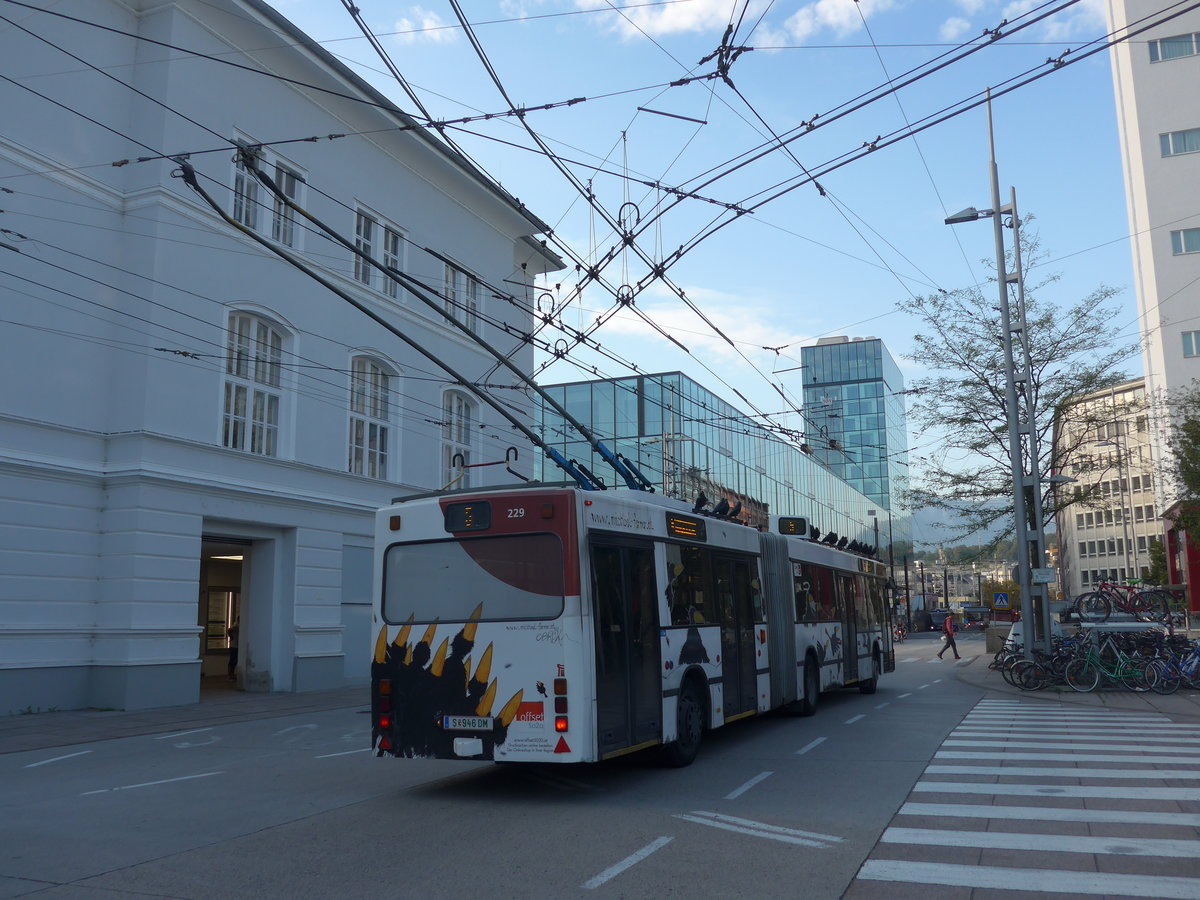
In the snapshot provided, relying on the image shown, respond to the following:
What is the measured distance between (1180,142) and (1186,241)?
5338mm

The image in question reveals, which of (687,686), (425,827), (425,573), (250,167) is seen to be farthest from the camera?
(687,686)

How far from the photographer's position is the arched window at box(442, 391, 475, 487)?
3017cm

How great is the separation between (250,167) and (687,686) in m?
7.17

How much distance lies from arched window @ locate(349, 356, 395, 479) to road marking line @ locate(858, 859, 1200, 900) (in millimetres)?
21283

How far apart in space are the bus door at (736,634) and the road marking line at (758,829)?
4407 millimetres

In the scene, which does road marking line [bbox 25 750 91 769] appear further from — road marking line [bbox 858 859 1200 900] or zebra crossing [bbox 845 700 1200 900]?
road marking line [bbox 858 859 1200 900]

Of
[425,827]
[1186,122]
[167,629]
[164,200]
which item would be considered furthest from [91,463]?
[1186,122]

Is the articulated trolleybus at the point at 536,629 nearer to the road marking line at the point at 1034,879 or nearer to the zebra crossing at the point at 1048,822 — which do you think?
the zebra crossing at the point at 1048,822

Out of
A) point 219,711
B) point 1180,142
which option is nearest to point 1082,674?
point 219,711

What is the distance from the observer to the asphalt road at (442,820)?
6762mm

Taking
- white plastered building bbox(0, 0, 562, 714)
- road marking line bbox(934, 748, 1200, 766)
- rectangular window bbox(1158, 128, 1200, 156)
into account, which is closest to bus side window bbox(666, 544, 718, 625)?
road marking line bbox(934, 748, 1200, 766)

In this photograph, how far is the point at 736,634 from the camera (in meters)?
13.8

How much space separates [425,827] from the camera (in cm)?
852

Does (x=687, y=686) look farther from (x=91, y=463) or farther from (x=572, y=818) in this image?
(x=91, y=463)
